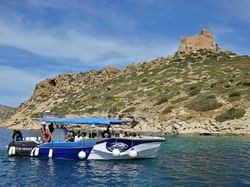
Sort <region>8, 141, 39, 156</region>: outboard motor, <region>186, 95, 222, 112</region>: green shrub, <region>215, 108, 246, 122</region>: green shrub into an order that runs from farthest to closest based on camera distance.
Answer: <region>186, 95, 222, 112</region>: green shrub → <region>215, 108, 246, 122</region>: green shrub → <region>8, 141, 39, 156</region>: outboard motor

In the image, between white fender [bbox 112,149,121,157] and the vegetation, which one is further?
the vegetation

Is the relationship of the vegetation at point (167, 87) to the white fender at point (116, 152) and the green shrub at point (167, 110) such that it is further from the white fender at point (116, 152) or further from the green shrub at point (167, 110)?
the white fender at point (116, 152)

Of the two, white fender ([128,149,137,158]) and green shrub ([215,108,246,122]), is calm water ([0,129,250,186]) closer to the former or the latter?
white fender ([128,149,137,158])

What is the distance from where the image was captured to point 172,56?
5797 inches

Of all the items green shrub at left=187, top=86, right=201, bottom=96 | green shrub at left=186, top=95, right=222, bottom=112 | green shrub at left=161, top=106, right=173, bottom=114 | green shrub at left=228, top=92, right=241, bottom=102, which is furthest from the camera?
green shrub at left=187, top=86, right=201, bottom=96

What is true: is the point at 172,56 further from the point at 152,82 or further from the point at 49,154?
the point at 49,154

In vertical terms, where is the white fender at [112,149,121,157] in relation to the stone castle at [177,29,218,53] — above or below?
below

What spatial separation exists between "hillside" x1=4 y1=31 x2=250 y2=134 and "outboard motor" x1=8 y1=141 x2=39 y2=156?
127 feet

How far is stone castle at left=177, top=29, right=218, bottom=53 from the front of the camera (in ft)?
511

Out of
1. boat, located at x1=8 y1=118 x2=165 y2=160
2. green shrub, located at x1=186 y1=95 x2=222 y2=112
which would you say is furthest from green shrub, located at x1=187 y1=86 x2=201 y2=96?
boat, located at x1=8 y1=118 x2=165 y2=160

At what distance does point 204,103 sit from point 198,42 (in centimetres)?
8335

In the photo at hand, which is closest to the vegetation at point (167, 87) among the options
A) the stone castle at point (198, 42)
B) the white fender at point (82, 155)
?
the stone castle at point (198, 42)

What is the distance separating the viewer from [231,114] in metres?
68.9

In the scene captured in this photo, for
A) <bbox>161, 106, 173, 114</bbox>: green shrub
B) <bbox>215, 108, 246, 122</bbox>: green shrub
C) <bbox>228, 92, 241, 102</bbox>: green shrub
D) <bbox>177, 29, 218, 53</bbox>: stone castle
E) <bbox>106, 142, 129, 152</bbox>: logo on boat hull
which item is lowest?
<bbox>106, 142, 129, 152</bbox>: logo on boat hull
